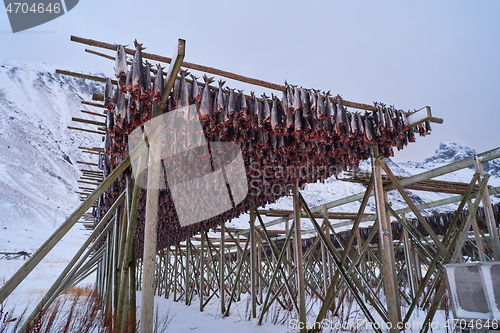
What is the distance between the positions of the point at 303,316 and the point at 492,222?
3.85 metres

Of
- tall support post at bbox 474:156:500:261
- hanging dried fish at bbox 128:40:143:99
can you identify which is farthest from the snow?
hanging dried fish at bbox 128:40:143:99

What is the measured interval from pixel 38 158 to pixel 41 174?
3.81 metres

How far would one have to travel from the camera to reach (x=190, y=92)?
148 inches

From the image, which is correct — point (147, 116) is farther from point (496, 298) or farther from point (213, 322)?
point (213, 322)

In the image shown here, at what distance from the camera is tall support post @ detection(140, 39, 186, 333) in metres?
3.38

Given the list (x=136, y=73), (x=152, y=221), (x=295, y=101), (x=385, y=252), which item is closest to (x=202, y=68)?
(x=136, y=73)

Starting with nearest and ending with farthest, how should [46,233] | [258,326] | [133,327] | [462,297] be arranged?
[462,297] < [133,327] < [258,326] < [46,233]

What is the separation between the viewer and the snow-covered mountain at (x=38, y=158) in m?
41.2

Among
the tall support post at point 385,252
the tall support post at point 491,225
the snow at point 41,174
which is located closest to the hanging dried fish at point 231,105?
the tall support post at point 385,252

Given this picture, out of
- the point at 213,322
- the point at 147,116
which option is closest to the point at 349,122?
the point at 147,116

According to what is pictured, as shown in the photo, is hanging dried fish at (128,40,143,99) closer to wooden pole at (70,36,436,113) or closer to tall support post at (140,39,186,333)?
wooden pole at (70,36,436,113)

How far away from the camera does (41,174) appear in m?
51.9

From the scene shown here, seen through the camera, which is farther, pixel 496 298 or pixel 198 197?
pixel 198 197

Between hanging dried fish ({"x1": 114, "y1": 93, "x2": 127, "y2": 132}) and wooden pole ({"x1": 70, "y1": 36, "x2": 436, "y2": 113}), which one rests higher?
wooden pole ({"x1": 70, "y1": 36, "x2": 436, "y2": 113})
